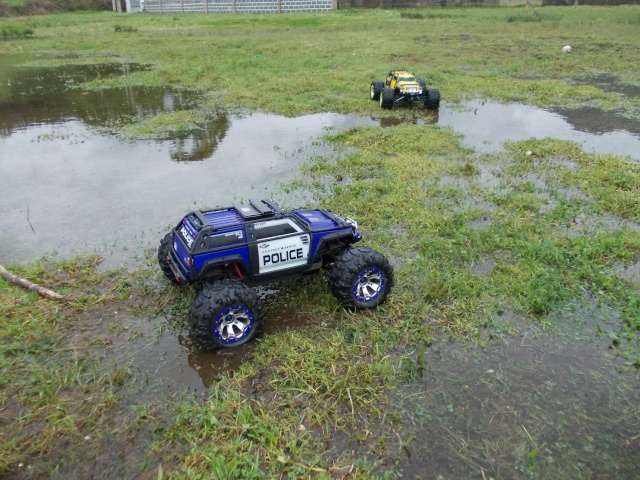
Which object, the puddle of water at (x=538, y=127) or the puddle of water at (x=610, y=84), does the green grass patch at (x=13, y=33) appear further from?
the puddle of water at (x=610, y=84)

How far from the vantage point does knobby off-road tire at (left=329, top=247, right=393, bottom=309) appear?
18.5 ft

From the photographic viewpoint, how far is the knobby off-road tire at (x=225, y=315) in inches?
197

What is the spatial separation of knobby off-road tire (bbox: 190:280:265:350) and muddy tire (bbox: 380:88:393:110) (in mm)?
11052

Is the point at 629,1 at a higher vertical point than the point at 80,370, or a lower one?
higher

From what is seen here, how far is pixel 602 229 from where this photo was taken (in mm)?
7789

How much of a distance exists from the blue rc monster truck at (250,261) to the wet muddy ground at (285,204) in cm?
44

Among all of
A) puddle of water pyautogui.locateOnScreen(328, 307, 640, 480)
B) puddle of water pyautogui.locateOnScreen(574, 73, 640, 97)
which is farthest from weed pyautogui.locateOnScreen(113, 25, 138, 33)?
puddle of water pyautogui.locateOnScreen(328, 307, 640, 480)

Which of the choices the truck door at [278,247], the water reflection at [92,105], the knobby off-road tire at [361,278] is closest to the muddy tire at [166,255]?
the truck door at [278,247]

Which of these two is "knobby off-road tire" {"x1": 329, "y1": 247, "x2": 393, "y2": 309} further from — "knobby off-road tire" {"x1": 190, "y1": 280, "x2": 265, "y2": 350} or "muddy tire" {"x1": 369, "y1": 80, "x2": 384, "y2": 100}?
"muddy tire" {"x1": 369, "y1": 80, "x2": 384, "y2": 100}

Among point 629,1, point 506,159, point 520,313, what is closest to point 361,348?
point 520,313

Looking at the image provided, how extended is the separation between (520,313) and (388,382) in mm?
2180

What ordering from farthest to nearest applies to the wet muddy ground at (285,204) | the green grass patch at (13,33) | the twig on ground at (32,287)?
the green grass patch at (13,33)
the twig on ground at (32,287)
the wet muddy ground at (285,204)

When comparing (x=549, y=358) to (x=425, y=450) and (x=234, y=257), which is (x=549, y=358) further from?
(x=234, y=257)

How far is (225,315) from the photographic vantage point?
5121mm
